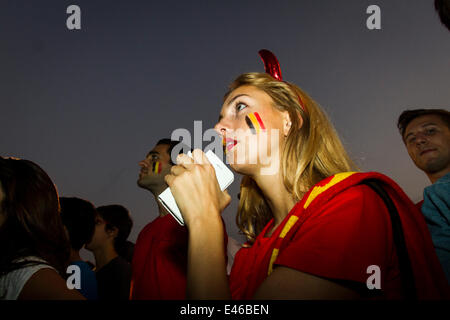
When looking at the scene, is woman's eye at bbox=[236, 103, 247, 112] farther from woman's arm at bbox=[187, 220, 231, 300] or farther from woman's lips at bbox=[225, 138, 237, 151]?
woman's arm at bbox=[187, 220, 231, 300]

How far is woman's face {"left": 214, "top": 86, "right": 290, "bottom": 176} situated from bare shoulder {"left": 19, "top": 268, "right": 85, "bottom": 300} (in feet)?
3.43

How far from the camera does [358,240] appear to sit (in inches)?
36.4

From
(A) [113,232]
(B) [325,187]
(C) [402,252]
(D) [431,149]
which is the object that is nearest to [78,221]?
(A) [113,232]

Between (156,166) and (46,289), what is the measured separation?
238 centimetres

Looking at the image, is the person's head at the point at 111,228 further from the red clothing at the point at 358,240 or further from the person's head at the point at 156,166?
the red clothing at the point at 358,240

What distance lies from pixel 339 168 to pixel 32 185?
72.9 inches

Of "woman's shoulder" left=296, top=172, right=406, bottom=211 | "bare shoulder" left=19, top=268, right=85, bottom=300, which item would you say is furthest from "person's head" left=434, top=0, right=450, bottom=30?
"bare shoulder" left=19, top=268, right=85, bottom=300

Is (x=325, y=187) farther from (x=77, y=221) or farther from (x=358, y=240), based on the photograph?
(x=77, y=221)

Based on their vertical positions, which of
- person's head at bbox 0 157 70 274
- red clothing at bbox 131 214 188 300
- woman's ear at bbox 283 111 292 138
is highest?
woman's ear at bbox 283 111 292 138

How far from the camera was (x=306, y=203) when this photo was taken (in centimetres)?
124

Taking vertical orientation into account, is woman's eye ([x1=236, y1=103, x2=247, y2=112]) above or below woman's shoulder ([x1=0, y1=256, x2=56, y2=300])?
above

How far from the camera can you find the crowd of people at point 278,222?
936mm

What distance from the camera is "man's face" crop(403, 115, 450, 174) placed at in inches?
81.9
